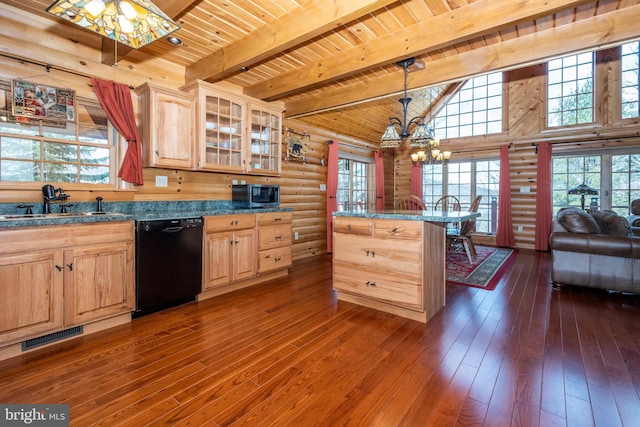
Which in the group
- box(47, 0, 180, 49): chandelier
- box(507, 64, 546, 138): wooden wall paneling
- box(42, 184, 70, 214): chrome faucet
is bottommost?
box(42, 184, 70, 214): chrome faucet

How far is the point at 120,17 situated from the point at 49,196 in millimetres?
1720

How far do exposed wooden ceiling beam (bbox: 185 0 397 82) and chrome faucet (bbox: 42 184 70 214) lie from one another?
1.89m

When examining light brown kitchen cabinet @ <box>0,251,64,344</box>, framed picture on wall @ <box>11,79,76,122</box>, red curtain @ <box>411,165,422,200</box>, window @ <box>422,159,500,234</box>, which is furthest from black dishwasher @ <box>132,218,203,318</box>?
window @ <box>422,159,500,234</box>

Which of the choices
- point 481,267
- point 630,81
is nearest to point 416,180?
point 481,267

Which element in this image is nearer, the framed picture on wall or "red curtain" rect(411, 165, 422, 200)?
the framed picture on wall

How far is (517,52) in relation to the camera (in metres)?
3.00

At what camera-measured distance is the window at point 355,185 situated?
642 cm

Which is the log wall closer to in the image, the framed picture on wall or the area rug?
the framed picture on wall

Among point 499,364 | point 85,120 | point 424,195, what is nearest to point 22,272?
point 85,120

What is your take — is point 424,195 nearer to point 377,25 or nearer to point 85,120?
point 377,25

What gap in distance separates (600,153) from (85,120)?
8.21 metres

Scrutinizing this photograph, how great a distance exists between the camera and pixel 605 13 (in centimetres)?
260

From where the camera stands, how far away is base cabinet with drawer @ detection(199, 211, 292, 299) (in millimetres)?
3197

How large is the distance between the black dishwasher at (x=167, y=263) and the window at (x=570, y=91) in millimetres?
7205
